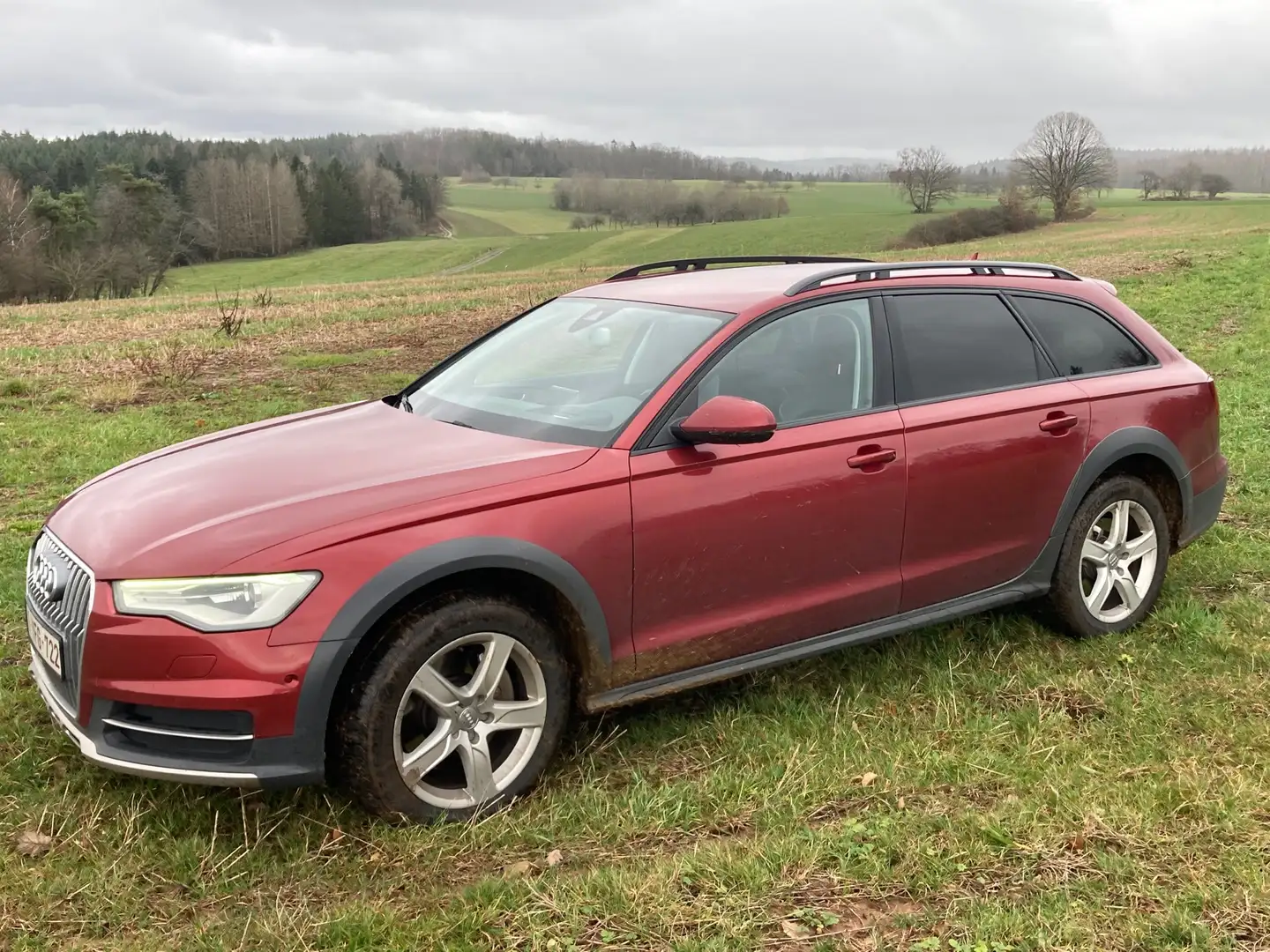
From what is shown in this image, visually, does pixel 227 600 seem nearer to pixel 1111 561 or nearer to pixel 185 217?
pixel 1111 561

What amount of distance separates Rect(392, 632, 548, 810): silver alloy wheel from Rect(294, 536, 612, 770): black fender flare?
0.23 metres

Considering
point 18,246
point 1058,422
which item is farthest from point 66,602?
point 18,246

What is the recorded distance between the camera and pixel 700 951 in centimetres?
263

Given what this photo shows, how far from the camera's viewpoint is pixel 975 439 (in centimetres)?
418

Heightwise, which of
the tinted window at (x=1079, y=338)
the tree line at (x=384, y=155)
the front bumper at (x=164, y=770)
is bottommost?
the front bumper at (x=164, y=770)

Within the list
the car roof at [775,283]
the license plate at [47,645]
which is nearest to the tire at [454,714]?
the license plate at [47,645]

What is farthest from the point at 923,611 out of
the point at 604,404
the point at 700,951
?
the point at 700,951

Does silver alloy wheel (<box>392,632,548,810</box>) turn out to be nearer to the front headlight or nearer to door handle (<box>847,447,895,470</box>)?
the front headlight

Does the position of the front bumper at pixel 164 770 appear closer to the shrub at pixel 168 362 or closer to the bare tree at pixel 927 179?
the shrub at pixel 168 362

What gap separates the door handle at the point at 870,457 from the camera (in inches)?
152

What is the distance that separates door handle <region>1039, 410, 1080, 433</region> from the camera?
4402 mm

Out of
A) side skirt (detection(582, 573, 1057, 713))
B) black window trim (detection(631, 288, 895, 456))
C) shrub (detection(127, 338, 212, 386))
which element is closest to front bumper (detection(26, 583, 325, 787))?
side skirt (detection(582, 573, 1057, 713))

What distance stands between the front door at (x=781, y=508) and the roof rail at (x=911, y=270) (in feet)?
0.32

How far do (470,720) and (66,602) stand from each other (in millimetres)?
1259
